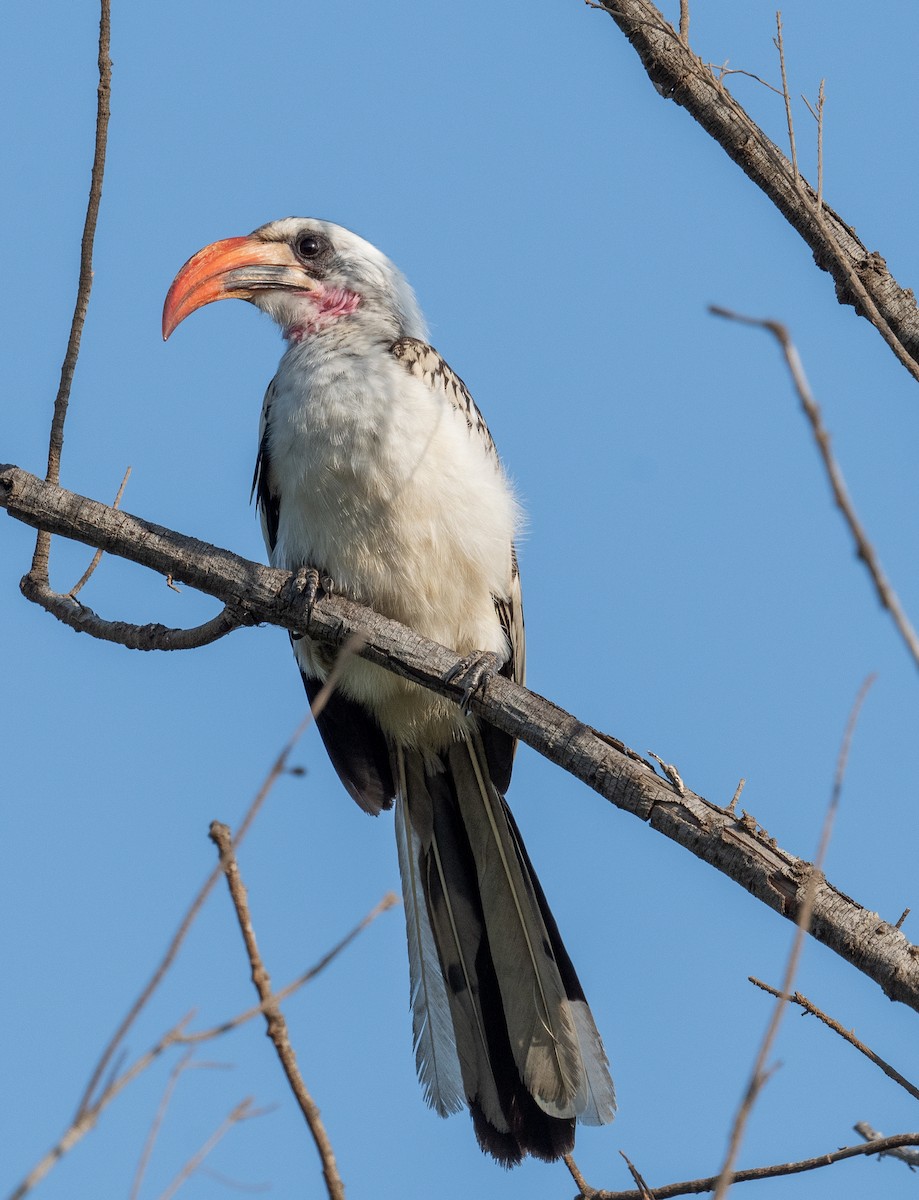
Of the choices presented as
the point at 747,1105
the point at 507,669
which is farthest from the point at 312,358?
the point at 747,1105

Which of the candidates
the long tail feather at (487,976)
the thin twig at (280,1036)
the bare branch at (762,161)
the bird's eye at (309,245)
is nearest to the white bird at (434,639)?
the long tail feather at (487,976)

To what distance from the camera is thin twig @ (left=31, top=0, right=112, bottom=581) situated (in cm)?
344

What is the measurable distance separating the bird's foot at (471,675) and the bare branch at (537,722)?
19 mm

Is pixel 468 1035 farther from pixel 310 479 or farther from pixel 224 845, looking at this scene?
pixel 224 845

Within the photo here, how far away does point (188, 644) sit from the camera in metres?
3.68

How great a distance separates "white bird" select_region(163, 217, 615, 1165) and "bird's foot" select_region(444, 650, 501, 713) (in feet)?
0.04

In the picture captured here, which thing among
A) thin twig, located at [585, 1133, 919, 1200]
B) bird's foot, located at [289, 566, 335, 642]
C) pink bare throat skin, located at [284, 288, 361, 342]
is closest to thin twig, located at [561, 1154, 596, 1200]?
thin twig, located at [585, 1133, 919, 1200]

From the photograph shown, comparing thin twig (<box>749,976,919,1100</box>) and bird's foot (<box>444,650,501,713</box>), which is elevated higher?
bird's foot (<box>444,650,501,713</box>)

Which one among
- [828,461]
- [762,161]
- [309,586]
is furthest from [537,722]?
[828,461]

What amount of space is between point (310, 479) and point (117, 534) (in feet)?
2.60

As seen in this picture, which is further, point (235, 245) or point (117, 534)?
point (235, 245)

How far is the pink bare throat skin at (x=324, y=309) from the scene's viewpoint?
4.82 metres

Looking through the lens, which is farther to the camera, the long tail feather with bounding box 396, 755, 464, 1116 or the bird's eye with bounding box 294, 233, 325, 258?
the bird's eye with bounding box 294, 233, 325, 258

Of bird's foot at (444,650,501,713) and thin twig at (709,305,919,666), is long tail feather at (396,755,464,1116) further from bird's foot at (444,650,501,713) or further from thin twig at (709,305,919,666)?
thin twig at (709,305,919,666)
